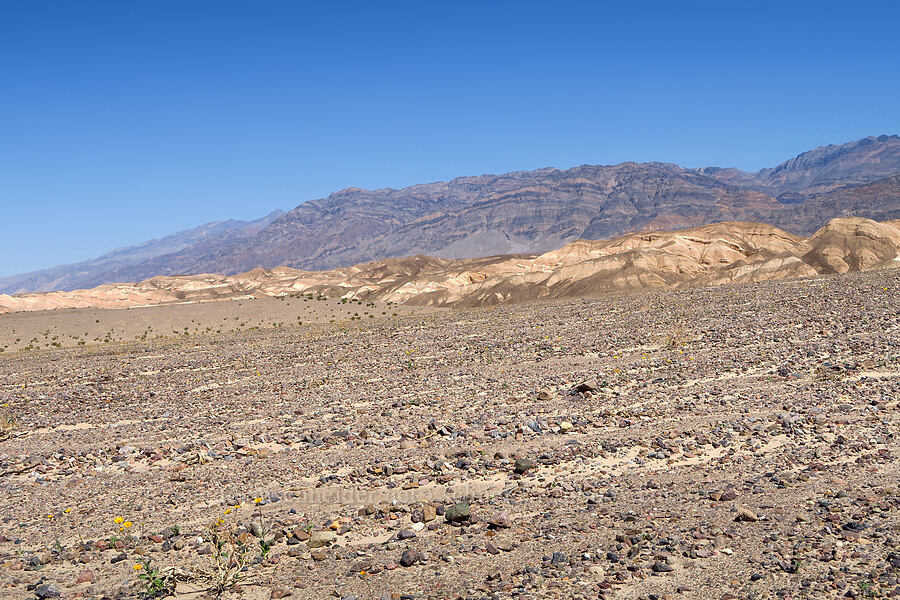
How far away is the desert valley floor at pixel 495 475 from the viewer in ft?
22.3

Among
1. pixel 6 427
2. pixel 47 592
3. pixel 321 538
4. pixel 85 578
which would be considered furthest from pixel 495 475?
pixel 6 427

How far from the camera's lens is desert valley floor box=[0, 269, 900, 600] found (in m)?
6.80

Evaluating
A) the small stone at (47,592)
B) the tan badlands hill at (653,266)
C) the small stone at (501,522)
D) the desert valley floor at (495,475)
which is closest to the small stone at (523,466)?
the desert valley floor at (495,475)

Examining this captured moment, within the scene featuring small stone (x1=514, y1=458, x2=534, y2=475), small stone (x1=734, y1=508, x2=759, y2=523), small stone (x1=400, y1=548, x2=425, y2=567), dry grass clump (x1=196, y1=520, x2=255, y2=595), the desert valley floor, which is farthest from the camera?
small stone (x1=514, y1=458, x2=534, y2=475)

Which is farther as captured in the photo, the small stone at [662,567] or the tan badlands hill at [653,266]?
the tan badlands hill at [653,266]

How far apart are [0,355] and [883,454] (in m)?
41.8

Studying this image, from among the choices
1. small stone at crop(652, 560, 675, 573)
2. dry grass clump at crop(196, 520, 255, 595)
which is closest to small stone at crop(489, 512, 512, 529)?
small stone at crop(652, 560, 675, 573)

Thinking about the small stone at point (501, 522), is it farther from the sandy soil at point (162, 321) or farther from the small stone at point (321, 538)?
the sandy soil at point (162, 321)

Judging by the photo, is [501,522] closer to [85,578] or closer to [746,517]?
[746,517]

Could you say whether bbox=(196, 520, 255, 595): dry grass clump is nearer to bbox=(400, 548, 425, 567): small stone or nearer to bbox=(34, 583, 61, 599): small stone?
bbox=(34, 583, 61, 599): small stone

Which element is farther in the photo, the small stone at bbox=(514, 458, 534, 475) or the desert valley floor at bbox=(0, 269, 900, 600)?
the small stone at bbox=(514, 458, 534, 475)

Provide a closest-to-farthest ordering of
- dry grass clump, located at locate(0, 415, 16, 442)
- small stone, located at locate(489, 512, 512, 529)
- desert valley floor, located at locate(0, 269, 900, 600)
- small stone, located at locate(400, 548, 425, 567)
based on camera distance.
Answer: desert valley floor, located at locate(0, 269, 900, 600)
small stone, located at locate(400, 548, 425, 567)
small stone, located at locate(489, 512, 512, 529)
dry grass clump, located at locate(0, 415, 16, 442)

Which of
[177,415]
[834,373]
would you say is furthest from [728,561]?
[177,415]

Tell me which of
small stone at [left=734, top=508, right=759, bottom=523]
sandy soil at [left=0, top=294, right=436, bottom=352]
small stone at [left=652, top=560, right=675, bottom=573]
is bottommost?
small stone at [left=652, top=560, right=675, bottom=573]
